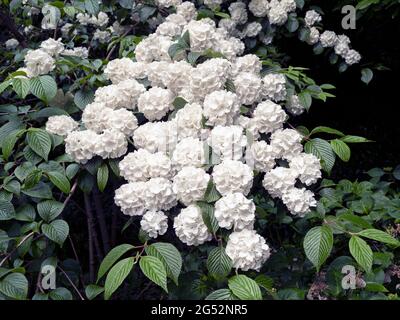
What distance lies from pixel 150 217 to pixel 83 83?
0.71 m

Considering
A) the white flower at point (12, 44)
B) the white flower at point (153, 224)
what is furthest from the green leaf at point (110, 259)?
the white flower at point (12, 44)

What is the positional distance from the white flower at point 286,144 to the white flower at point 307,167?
38mm

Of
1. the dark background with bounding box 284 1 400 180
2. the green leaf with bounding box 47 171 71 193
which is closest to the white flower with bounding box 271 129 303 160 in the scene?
the green leaf with bounding box 47 171 71 193

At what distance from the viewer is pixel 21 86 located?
1756 mm

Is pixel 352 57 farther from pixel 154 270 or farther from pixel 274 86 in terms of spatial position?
pixel 154 270

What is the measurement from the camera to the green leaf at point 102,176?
5.25 feet

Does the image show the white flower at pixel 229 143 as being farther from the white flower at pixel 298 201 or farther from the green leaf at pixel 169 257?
the green leaf at pixel 169 257

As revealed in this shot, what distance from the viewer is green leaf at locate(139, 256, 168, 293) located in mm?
1287

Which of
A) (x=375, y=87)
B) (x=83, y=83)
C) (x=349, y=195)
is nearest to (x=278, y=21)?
(x=349, y=195)

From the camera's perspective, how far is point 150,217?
1502mm

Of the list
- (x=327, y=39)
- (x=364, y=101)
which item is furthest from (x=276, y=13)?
(x=364, y=101)

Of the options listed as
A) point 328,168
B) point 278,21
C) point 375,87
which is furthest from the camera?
point 375,87
